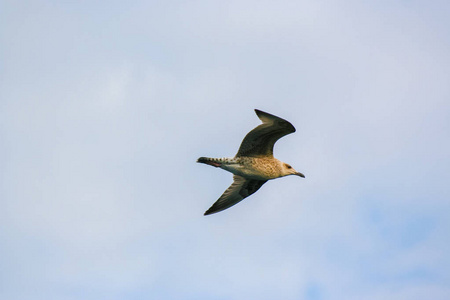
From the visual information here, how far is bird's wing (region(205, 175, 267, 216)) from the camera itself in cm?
3400

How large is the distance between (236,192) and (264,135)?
15.6 ft

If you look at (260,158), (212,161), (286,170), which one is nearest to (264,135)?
(260,158)

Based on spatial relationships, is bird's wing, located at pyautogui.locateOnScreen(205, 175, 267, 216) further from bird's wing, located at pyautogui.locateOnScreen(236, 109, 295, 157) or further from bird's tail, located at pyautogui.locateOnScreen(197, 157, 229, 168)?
bird's wing, located at pyautogui.locateOnScreen(236, 109, 295, 157)

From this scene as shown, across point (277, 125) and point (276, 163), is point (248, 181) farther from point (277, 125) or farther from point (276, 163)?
point (277, 125)

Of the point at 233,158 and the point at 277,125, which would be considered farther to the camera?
the point at 233,158

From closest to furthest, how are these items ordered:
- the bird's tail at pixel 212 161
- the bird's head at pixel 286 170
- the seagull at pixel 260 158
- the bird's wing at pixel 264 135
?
the bird's wing at pixel 264 135, the seagull at pixel 260 158, the bird's tail at pixel 212 161, the bird's head at pixel 286 170

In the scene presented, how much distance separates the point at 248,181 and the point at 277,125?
5.18 metres

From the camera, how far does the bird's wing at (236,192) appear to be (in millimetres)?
34000

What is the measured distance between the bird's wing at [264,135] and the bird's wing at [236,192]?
9.76 ft

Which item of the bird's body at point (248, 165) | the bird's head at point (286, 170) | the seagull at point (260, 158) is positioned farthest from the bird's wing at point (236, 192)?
the bird's body at point (248, 165)

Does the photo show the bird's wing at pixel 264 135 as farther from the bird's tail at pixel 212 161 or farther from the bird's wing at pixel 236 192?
the bird's wing at pixel 236 192

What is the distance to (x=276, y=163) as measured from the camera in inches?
1255

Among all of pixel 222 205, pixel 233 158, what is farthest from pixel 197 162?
pixel 222 205

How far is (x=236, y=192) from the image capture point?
112 ft
